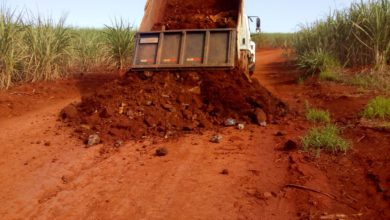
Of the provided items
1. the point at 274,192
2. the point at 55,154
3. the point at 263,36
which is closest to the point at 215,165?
the point at 274,192

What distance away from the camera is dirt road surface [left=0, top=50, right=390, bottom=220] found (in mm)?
3820

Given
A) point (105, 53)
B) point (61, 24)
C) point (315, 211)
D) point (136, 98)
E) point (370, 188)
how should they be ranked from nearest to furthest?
point (315, 211) < point (370, 188) < point (136, 98) < point (61, 24) < point (105, 53)

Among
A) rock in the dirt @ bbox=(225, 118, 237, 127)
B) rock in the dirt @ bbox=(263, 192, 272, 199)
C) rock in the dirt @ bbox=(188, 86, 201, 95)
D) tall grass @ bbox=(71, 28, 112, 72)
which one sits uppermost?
tall grass @ bbox=(71, 28, 112, 72)

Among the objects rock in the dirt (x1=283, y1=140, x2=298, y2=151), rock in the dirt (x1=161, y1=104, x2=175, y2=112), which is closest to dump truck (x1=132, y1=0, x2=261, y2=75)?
rock in the dirt (x1=161, y1=104, x2=175, y2=112)

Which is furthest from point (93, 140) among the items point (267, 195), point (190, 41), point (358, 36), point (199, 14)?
point (358, 36)

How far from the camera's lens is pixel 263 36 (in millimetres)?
31172

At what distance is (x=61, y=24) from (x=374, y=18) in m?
7.46

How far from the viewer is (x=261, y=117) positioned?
6.23 meters

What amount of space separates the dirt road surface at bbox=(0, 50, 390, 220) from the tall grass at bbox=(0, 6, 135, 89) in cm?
320

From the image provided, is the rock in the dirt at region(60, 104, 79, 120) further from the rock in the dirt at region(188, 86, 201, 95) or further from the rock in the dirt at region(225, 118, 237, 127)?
the rock in the dirt at region(225, 118, 237, 127)

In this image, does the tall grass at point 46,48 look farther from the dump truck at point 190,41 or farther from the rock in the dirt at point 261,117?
the rock in the dirt at point 261,117

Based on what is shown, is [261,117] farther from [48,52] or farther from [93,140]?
[48,52]

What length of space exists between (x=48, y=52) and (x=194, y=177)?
662cm

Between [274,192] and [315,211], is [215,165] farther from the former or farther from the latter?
[315,211]
